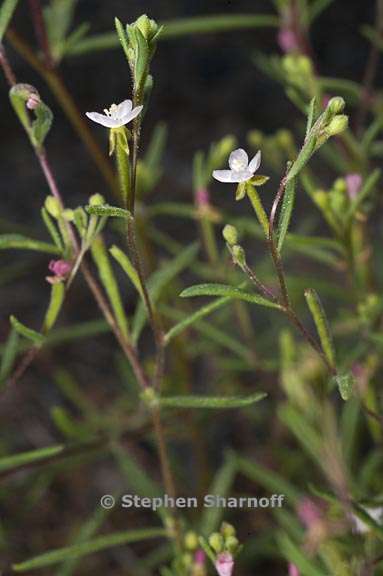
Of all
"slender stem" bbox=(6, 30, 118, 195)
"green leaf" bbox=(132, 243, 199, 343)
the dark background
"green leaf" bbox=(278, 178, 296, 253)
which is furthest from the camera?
the dark background

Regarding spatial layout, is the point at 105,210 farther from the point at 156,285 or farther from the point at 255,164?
the point at 156,285

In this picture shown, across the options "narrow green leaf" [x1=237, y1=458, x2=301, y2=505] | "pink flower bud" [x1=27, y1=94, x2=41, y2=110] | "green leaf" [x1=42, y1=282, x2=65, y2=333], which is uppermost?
"pink flower bud" [x1=27, y1=94, x2=41, y2=110]

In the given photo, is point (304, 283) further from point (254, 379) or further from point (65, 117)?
point (65, 117)

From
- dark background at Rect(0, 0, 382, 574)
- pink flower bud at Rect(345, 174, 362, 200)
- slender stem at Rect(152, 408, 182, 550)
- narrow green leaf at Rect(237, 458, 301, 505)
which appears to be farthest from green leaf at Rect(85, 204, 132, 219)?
dark background at Rect(0, 0, 382, 574)

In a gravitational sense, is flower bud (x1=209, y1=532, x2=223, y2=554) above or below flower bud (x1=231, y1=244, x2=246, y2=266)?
below

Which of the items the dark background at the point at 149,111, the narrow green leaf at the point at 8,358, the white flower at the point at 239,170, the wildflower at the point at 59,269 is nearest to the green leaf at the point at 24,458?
the narrow green leaf at the point at 8,358

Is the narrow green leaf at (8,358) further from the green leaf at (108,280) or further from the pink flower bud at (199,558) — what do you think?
the pink flower bud at (199,558)
